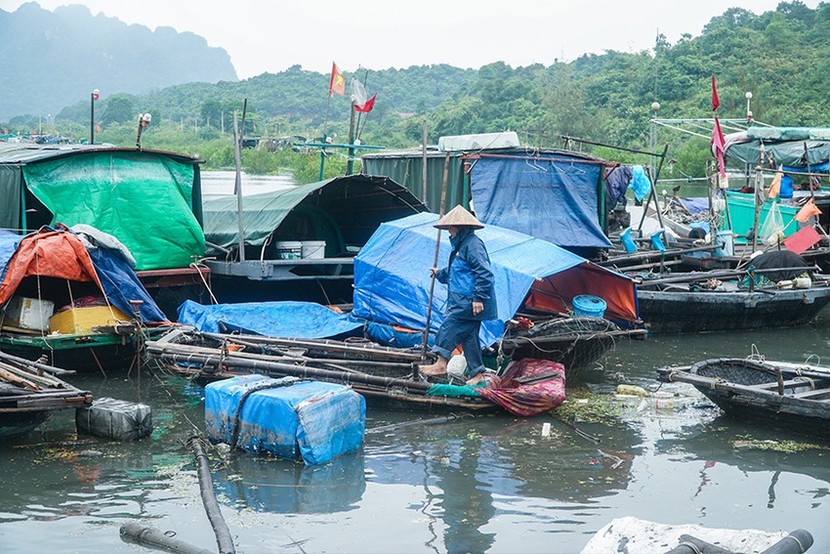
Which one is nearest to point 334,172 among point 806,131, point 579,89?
point 579,89

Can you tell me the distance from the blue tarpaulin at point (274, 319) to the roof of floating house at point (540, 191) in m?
3.23

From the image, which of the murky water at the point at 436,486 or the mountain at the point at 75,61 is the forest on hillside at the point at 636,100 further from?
the mountain at the point at 75,61

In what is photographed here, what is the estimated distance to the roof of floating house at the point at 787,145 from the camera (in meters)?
18.5

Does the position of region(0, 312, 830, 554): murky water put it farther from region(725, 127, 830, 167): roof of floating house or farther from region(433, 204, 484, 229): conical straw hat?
region(725, 127, 830, 167): roof of floating house

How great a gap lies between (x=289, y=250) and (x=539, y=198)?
3.64m

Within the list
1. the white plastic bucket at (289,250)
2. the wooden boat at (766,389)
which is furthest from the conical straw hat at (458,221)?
the white plastic bucket at (289,250)

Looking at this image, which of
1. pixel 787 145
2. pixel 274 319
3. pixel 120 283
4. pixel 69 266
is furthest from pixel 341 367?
pixel 787 145

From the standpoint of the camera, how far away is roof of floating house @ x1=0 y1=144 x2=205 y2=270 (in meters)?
11.2

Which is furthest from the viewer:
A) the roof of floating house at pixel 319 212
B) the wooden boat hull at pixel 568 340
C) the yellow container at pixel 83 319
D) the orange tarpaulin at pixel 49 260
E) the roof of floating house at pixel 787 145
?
the roof of floating house at pixel 787 145

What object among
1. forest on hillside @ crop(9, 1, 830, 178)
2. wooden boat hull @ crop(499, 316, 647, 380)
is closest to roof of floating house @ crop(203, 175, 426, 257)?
wooden boat hull @ crop(499, 316, 647, 380)

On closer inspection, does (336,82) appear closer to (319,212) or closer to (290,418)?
(319,212)

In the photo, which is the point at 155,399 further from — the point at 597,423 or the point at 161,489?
the point at 597,423

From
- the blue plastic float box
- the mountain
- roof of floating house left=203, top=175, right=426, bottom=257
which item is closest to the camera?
the blue plastic float box

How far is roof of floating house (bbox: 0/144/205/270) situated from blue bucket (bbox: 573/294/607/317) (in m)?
5.04
